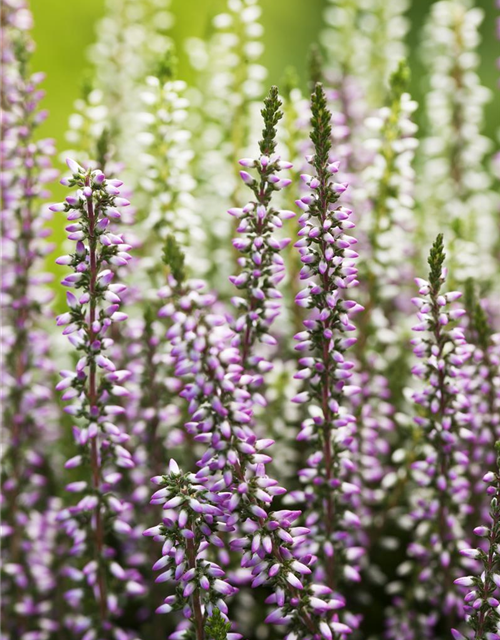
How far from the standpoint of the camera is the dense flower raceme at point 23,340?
2084 mm

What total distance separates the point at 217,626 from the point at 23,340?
1111 millimetres

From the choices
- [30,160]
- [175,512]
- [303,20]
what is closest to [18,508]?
[175,512]

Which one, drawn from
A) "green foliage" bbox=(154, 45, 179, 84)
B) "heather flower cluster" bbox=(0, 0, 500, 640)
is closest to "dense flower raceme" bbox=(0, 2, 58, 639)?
"heather flower cluster" bbox=(0, 0, 500, 640)

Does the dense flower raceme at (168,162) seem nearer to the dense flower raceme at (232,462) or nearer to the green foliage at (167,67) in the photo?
the green foliage at (167,67)

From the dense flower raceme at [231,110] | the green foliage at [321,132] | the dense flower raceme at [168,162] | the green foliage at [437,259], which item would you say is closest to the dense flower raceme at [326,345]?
the green foliage at [321,132]

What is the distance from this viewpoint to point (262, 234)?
150cm

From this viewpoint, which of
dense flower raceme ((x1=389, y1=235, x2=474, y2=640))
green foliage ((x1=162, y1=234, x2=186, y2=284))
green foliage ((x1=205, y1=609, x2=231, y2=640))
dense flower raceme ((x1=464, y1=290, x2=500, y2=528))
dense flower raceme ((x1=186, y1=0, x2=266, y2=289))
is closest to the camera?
green foliage ((x1=205, y1=609, x2=231, y2=640))

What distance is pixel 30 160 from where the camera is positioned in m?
2.06

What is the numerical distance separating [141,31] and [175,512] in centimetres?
211

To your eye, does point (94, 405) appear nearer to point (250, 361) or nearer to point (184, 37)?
point (250, 361)

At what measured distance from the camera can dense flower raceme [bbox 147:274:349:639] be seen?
1.31 m

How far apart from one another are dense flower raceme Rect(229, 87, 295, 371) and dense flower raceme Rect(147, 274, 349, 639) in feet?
0.36

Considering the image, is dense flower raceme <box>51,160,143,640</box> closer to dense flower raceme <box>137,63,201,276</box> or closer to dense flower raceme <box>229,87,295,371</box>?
dense flower raceme <box>229,87,295,371</box>

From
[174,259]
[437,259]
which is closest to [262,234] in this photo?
[174,259]
